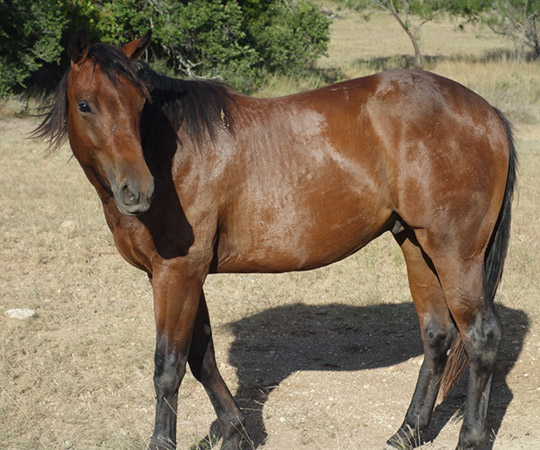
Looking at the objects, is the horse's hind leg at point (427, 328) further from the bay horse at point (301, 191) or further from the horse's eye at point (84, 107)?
the horse's eye at point (84, 107)

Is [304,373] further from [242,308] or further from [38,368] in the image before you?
[38,368]

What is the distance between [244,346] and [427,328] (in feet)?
5.34

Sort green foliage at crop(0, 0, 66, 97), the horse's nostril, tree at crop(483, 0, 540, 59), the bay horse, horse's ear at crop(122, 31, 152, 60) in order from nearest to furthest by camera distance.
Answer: the horse's nostril < horse's ear at crop(122, 31, 152, 60) < the bay horse < green foliage at crop(0, 0, 66, 97) < tree at crop(483, 0, 540, 59)

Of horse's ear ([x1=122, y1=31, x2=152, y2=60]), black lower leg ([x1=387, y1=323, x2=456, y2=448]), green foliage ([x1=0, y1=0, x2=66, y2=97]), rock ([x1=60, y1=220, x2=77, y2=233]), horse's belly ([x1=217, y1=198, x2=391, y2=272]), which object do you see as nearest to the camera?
horse's ear ([x1=122, y1=31, x2=152, y2=60])

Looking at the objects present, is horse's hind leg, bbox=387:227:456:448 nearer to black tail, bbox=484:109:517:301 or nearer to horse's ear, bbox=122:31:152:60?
black tail, bbox=484:109:517:301

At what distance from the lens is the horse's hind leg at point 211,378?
13.1 feet

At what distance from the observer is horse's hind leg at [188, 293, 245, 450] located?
400 cm

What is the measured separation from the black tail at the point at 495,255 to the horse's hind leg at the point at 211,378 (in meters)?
1.25

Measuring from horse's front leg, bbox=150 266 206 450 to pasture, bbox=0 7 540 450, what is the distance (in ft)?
0.58

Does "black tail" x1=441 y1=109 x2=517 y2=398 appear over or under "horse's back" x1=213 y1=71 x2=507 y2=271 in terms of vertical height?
under

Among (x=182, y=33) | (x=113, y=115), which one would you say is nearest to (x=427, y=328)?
(x=113, y=115)

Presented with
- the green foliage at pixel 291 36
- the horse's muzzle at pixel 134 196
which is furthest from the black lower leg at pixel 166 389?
the green foliage at pixel 291 36

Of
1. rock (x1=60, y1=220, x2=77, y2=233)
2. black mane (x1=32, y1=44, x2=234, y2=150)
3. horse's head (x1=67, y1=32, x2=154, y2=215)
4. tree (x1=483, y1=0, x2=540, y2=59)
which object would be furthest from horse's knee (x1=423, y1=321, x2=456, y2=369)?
tree (x1=483, y1=0, x2=540, y2=59)

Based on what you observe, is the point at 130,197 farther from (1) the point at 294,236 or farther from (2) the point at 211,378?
(2) the point at 211,378
